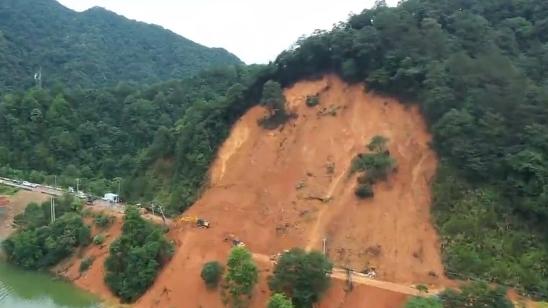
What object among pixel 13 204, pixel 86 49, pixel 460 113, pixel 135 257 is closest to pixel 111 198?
pixel 13 204

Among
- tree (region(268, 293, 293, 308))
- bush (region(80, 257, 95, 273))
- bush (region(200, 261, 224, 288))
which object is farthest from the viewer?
bush (region(80, 257, 95, 273))

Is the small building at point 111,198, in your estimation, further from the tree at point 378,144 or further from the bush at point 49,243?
the tree at point 378,144

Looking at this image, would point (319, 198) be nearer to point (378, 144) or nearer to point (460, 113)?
point (378, 144)

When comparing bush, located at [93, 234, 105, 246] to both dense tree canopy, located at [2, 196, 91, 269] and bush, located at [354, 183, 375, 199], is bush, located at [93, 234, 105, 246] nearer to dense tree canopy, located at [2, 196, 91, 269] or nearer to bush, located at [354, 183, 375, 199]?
dense tree canopy, located at [2, 196, 91, 269]

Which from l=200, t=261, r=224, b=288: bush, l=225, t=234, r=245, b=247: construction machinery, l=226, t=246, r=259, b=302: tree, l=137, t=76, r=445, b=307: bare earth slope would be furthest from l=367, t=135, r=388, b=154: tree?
l=200, t=261, r=224, b=288: bush

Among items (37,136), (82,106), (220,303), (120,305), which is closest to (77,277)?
(120,305)

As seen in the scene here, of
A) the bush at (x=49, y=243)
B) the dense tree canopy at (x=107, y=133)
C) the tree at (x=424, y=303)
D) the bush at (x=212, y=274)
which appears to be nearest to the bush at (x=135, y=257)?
the bush at (x=212, y=274)
